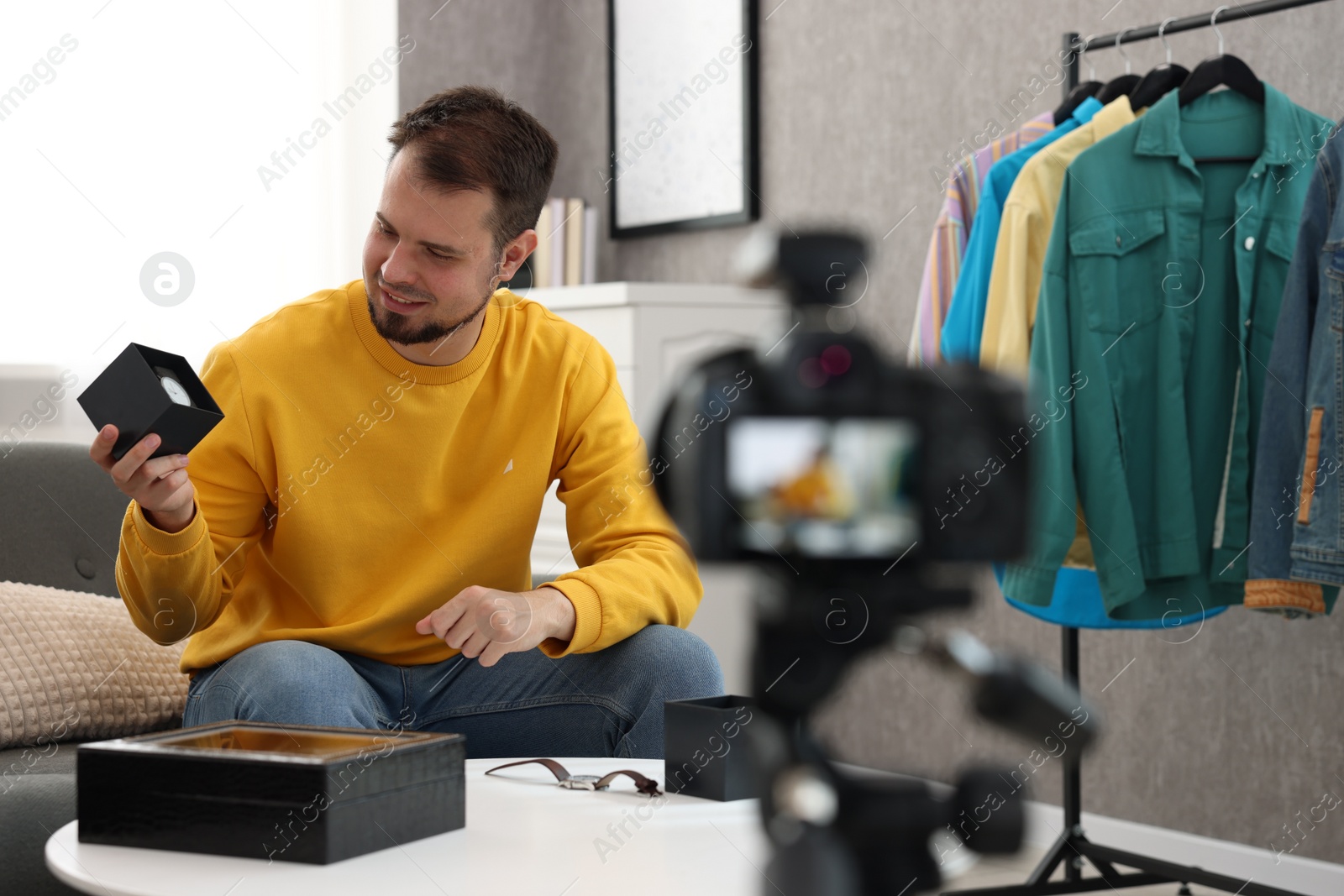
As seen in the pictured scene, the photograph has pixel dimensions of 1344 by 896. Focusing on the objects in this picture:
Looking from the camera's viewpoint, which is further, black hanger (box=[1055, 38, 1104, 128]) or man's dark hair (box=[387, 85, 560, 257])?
black hanger (box=[1055, 38, 1104, 128])

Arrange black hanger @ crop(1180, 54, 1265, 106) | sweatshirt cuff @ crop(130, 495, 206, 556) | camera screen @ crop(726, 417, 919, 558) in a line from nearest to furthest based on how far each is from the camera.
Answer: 1. camera screen @ crop(726, 417, 919, 558)
2. sweatshirt cuff @ crop(130, 495, 206, 556)
3. black hanger @ crop(1180, 54, 1265, 106)

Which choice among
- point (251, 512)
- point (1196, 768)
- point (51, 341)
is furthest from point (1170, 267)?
point (51, 341)

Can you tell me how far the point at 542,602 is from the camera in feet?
4.58

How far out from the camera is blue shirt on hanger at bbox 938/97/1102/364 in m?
2.04

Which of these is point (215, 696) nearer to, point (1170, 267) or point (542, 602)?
point (542, 602)

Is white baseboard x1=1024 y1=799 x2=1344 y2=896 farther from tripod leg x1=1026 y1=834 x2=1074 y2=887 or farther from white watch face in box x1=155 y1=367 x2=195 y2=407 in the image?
white watch face in box x1=155 y1=367 x2=195 y2=407

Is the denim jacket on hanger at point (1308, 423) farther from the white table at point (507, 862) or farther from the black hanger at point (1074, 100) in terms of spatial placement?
the white table at point (507, 862)

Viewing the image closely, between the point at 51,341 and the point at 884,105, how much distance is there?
192 centimetres

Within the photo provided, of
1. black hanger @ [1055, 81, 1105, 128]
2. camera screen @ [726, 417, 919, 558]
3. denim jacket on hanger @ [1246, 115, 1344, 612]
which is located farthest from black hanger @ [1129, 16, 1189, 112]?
camera screen @ [726, 417, 919, 558]

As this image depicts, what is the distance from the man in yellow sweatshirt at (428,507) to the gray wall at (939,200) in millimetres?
492

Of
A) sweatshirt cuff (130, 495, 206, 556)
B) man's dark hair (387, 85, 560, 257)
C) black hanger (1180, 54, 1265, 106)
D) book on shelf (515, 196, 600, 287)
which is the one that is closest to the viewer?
sweatshirt cuff (130, 495, 206, 556)

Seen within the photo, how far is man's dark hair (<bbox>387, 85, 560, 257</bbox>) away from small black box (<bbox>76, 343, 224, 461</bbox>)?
470mm

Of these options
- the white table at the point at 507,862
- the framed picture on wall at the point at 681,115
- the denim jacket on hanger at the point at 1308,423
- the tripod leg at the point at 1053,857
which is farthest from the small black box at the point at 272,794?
the framed picture on wall at the point at 681,115

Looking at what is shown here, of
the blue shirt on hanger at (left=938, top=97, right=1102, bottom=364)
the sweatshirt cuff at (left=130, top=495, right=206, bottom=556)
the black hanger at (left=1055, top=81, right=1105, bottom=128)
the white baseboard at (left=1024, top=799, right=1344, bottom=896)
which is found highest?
the black hanger at (left=1055, top=81, right=1105, bottom=128)
